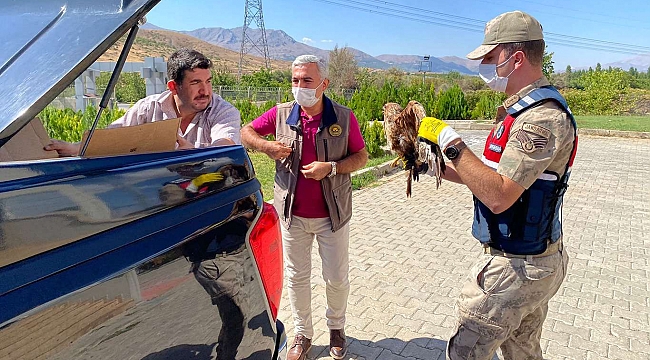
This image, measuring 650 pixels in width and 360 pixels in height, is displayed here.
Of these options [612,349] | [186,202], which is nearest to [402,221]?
[612,349]

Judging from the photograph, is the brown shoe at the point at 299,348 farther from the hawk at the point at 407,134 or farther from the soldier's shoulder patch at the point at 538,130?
the soldier's shoulder patch at the point at 538,130

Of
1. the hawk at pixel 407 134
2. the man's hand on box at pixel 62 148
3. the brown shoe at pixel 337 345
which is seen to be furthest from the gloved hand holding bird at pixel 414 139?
the man's hand on box at pixel 62 148

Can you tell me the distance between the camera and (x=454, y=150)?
2148mm

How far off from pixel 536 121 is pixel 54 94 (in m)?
1.78

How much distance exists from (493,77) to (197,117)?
1664 millimetres

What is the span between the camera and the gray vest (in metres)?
3.18

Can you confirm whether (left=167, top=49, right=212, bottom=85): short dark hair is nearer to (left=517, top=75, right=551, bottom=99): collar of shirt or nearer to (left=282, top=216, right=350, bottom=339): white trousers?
(left=282, top=216, right=350, bottom=339): white trousers

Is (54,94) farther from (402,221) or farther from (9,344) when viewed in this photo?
(402,221)

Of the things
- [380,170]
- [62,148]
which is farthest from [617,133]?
[62,148]

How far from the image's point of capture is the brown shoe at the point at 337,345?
11.1 ft

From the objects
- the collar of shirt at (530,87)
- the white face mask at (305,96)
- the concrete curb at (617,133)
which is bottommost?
the concrete curb at (617,133)

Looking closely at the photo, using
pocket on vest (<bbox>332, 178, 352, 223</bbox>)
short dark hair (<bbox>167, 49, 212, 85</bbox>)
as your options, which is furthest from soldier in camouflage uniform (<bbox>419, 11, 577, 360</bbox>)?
short dark hair (<bbox>167, 49, 212, 85</bbox>)

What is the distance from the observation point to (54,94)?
1191 mm

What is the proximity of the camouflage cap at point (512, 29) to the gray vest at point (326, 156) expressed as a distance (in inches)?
45.7
